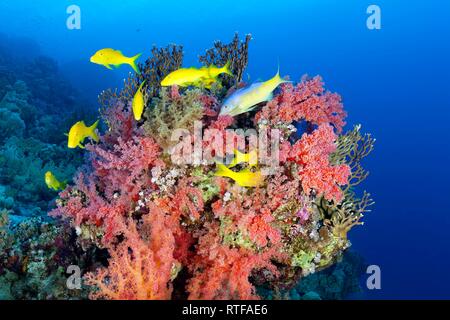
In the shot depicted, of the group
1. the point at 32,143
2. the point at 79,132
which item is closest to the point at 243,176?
the point at 79,132

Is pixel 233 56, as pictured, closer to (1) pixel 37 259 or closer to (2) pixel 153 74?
(2) pixel 153 74

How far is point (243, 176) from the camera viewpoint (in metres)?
3.09

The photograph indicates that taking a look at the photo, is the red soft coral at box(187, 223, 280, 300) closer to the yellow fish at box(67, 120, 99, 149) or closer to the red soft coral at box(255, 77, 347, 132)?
the red soft coral at box(255, 77, 347, 132)

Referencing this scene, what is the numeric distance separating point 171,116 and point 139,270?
172 cm

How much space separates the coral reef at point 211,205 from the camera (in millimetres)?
3166

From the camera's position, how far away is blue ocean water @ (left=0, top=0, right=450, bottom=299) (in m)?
32.6

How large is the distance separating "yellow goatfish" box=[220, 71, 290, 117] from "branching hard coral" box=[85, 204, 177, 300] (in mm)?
1391

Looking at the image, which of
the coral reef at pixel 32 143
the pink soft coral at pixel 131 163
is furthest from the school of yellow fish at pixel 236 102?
the coral reef at pixel 32 143

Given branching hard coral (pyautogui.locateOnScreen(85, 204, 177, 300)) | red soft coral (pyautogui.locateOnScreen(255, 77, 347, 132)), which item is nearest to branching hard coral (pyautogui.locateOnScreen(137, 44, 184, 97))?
red soft coral (pyautogui.locateOnScreen(255, 77, 347, 132))

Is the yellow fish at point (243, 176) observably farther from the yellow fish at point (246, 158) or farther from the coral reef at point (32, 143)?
the coral reef at point (32, 143)

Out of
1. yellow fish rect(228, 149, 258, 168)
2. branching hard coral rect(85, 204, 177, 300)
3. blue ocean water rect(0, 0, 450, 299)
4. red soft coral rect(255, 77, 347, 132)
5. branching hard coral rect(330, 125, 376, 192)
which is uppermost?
blue ocean water rect(0, 0, 450, 299)

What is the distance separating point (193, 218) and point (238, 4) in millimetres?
148169
